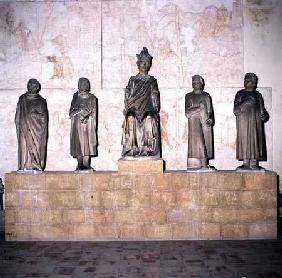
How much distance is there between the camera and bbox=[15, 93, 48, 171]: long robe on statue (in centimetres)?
729

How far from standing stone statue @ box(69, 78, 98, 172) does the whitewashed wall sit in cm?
102

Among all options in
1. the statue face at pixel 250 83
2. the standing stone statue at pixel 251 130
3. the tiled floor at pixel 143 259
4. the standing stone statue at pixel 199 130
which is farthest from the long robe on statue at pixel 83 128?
the statue face at pixel 250 83

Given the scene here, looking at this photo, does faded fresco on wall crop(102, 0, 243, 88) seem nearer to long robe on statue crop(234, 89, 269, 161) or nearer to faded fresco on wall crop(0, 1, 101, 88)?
faded fresco on wall crop(0, 1, 101, 88)

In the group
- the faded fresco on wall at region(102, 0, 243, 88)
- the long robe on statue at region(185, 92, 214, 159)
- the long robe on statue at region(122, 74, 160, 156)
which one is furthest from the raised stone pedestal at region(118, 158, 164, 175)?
the faded fresco on wall at region(102, 0, 243, 88)

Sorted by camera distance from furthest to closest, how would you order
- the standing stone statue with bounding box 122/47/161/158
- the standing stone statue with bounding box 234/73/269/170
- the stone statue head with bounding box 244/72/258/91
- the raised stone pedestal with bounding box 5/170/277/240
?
the stone statue head with bounding box 244/72/258/91 < the standing stone statue with bounding box 234/73/269/170 < the standing stone statue with bounding box 122/47/161/158 < the raised stone pedestal with bounding box 5/170/277/240

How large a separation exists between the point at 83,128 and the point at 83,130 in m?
0.04

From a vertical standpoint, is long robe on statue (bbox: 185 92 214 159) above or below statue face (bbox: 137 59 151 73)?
below

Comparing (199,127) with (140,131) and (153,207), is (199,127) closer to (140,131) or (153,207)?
(140,131)

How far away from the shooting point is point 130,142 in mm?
7094

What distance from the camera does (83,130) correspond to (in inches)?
290

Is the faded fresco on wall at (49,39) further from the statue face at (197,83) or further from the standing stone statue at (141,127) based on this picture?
the statue face at (197,83)

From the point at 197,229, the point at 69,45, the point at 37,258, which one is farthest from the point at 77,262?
the point at 69,45

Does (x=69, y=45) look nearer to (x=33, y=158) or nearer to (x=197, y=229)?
(x=33, y=158)

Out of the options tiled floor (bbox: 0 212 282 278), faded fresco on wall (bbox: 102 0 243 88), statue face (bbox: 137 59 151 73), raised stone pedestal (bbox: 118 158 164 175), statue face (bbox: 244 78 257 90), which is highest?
faded fresco on wall (bbox: 102 0 243 88)
